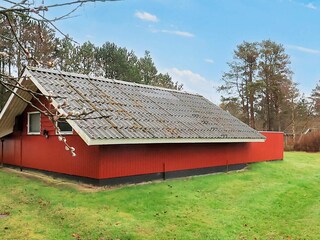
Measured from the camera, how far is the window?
42.4 feet

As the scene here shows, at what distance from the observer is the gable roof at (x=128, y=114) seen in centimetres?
994

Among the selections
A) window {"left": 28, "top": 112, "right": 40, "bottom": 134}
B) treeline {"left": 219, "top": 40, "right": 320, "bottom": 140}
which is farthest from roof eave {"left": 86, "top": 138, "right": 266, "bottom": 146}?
treeline {"left": 219, "top": 40, "right": 320, "bottom": 140}

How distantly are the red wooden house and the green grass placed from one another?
2.72ft

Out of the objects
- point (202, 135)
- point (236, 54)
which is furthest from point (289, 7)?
point (236, 54)

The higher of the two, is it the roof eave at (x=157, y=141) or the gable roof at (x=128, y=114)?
the gable roof at (x=128, y=114)

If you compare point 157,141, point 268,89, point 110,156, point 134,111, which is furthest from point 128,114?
point 268,89

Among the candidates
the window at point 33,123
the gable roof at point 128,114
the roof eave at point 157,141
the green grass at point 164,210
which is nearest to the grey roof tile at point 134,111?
the gable roof at point 128,114

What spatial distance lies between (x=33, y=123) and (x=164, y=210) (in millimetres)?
7480

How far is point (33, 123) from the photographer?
13.2 metres

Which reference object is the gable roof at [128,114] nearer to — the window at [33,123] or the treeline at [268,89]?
the window at [33,123]

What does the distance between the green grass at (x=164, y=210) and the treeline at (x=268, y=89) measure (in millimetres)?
26510

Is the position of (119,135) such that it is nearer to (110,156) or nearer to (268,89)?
(110,156)

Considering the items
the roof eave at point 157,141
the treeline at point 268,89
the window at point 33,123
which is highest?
the treeline at point 268,89

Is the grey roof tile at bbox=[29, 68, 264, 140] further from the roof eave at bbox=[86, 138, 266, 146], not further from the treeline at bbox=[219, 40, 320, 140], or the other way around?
the treeline at bbox=[219, 40, 320, 140]
